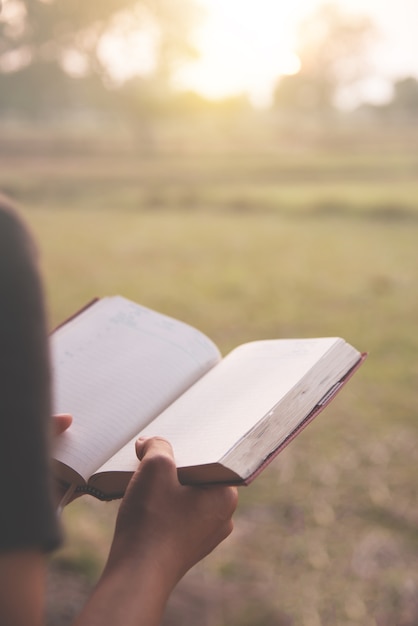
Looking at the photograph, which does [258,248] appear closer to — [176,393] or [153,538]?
[176,393]

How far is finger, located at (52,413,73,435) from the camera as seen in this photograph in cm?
65

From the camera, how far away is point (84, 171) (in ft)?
24.0

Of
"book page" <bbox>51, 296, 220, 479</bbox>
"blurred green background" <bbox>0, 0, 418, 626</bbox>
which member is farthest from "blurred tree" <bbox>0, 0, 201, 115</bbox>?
"book page" <bbox>51, 296, 220, 479</bbox>

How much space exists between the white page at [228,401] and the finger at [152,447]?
1 centimetres

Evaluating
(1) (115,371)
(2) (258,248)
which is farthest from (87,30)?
(1) (115,371)

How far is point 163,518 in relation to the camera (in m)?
0.55

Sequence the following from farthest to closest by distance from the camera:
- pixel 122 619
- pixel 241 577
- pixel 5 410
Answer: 1. pixel 241 577
2. pixel 122 619
3. pixel 5 410

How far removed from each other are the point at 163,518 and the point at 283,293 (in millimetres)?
3059

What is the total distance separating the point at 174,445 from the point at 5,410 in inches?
12.2

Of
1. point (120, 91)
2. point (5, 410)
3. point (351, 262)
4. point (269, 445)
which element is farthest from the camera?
point (120, 91)

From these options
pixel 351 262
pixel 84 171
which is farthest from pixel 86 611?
pixel 84 171

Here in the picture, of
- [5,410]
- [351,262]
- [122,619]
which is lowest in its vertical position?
[351,262]

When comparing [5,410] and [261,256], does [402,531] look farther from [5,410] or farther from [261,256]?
[261,256]

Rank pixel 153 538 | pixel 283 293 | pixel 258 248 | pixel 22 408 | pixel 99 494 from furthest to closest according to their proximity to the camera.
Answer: pixel 258 248 < pixel 283 293 < pixel 99 494 < pixel 153 538 < pixel 22 408
